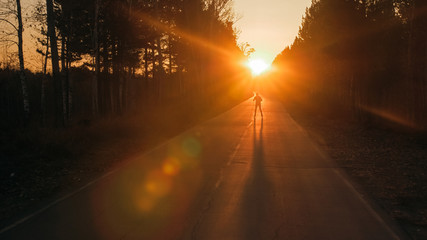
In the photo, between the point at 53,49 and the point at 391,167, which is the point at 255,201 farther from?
the point at 53,49

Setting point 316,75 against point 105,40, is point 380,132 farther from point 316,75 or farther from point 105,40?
point 316,75

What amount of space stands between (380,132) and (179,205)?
16.7 meters

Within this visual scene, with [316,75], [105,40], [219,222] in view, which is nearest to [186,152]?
[219,222]

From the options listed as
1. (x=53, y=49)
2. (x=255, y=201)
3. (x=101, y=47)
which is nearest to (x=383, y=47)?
(x=101, y=47)

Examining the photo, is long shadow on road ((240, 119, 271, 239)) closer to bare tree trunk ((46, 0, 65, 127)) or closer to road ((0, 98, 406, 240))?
road ((0, 98, 406, 240))

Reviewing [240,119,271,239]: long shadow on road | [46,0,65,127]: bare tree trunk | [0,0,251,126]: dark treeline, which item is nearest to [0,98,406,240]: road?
[240,119,271,239]: long shadow on road

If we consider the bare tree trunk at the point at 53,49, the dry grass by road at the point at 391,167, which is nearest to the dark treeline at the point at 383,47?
the dry grass by road at the point at 391,167

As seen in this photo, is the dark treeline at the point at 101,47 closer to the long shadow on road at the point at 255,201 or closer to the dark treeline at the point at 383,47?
the long shadow on road at the point at 255,201

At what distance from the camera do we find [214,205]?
273 inches

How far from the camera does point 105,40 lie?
88.3ft

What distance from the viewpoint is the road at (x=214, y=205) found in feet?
18.4

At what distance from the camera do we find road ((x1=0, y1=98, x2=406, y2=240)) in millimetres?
5609

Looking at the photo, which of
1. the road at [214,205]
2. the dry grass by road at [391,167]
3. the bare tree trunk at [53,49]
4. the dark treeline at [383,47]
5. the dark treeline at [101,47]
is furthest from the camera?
the dark treeline at [101,47]

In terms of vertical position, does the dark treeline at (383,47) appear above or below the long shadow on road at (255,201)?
above
